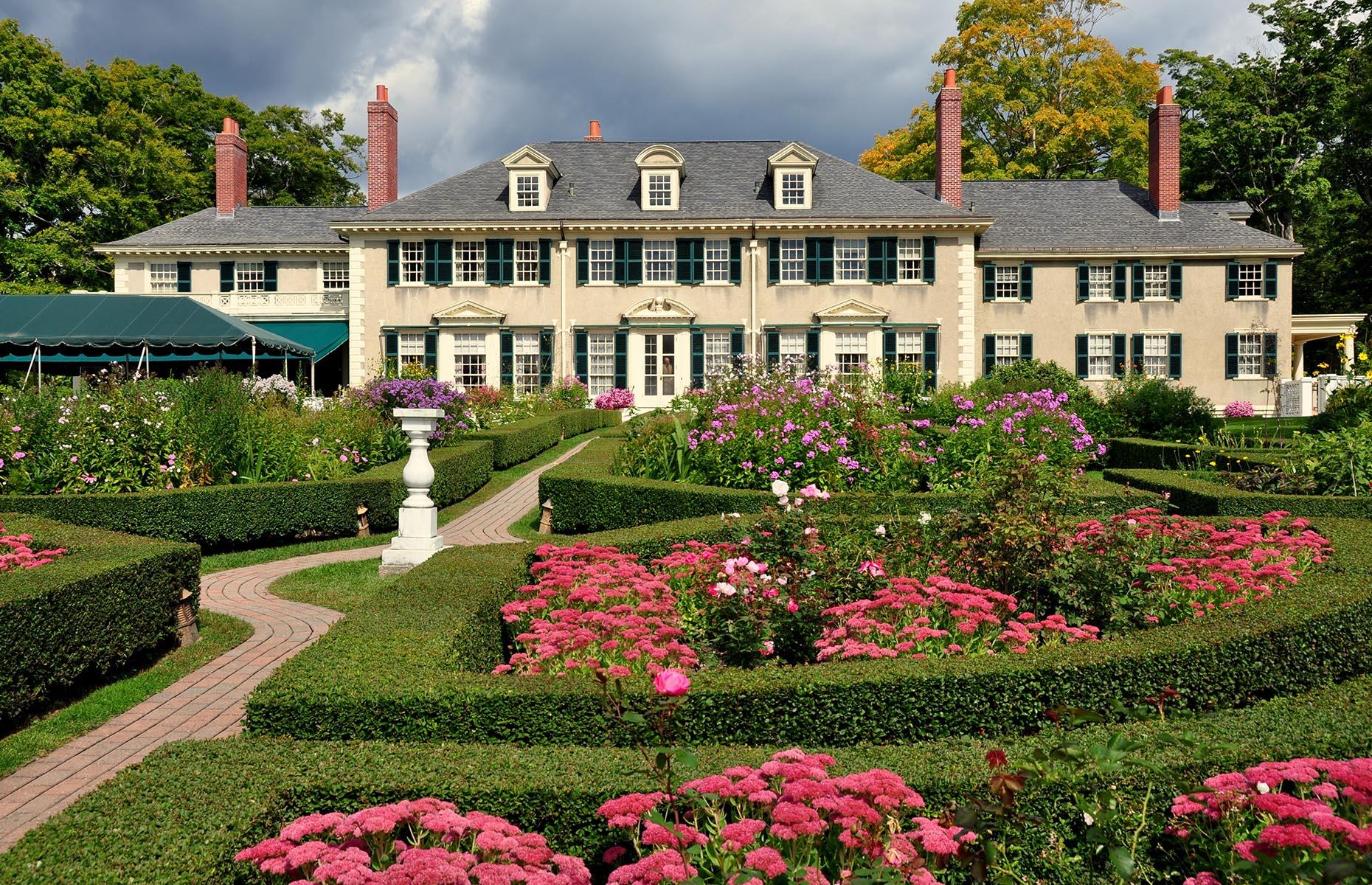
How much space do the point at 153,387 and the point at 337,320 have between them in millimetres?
20073

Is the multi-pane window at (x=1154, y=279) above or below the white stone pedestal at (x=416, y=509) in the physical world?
above

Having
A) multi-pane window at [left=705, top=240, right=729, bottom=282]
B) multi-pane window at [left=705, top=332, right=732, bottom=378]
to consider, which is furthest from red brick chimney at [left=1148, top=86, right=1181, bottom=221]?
multi-pane window at [left=705, top=332, right=732, bottom=378]

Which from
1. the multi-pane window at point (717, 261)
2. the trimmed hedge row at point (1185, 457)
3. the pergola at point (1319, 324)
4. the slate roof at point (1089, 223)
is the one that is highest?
the slate roof at point (1089, 223)

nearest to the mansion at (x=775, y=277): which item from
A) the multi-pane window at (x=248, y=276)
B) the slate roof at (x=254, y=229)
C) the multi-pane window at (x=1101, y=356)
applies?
the multi-pane window at (x=1101, y=356)

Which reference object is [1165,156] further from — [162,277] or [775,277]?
[162,277]

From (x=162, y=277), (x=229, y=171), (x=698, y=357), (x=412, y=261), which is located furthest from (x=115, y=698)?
(x=229, y=171)

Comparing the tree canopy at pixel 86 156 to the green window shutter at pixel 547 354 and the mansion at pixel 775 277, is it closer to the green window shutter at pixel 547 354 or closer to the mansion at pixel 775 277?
the mansion at pixel 775 277

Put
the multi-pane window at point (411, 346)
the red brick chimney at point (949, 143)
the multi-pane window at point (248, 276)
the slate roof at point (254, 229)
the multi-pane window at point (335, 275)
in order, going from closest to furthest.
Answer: the multi-pane window at point (411, 346) → the red brick chimney at point (949, 143) → the slate roof at point (254, 229) → the multi-pane window at point (248, 276) → the multi-pane window at point (335, 275)

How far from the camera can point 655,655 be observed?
4.22m

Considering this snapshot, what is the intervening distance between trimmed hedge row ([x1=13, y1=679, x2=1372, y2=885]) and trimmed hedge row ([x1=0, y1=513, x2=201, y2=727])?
2.25 metres

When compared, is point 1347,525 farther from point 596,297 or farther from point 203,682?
point 596,297

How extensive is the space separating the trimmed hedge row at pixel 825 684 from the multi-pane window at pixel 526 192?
23384 mm

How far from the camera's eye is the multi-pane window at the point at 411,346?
87.2 feet

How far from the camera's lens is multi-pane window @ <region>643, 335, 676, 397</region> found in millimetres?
26375
